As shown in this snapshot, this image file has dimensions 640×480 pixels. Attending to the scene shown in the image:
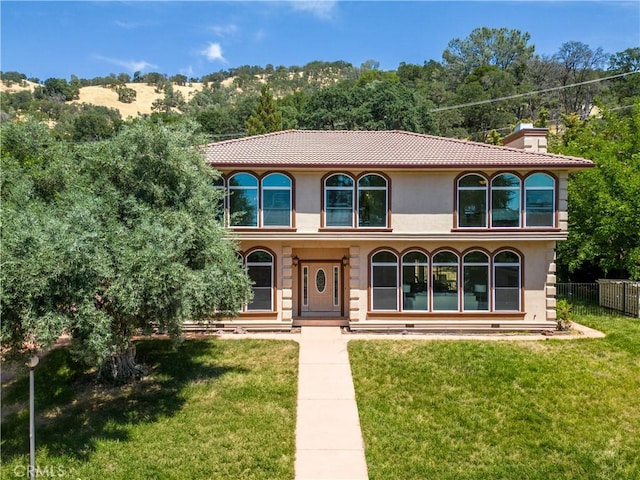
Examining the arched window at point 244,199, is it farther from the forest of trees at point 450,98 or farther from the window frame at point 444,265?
the forest of trees at point 450,98

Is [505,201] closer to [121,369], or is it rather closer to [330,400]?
[330,400]

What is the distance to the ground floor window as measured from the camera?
15820 mm

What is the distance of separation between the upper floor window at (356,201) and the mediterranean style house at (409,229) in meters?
0.03

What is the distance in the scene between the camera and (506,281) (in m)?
15.8

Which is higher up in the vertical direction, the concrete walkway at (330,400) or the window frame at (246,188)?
the window frame at (246,188)

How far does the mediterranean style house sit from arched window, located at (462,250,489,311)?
0.03 m

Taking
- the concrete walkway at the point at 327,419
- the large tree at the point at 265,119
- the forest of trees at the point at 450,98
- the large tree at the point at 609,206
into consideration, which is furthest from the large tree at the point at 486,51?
the concrete walkway at the point at 327,419

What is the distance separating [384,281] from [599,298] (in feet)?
34.9

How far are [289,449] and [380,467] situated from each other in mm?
1833

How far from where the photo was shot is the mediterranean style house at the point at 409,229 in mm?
15406

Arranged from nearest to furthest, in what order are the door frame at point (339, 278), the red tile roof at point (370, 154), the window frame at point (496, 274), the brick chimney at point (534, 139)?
the red tile roof at point (370, 154) → the window frame at point (496, 274) → the brick chimney at point (534, 139) → the door frame at point (339, 278)

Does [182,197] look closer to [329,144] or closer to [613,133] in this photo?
[329,144]

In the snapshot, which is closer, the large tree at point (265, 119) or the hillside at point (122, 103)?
the large tree at point (265, 119)

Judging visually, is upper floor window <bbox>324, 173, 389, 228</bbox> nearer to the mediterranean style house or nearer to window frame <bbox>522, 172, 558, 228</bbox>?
the mediterranean style house
